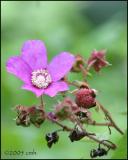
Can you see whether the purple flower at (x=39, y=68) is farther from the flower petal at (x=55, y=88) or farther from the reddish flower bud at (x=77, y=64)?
the reddish flower bud at (x=77, y=64)

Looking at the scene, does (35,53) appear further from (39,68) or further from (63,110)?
(63,110)

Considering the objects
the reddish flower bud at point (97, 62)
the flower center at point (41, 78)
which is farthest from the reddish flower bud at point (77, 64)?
the flower center at point (41, 78)

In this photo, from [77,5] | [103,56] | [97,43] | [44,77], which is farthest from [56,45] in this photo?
[44,77]

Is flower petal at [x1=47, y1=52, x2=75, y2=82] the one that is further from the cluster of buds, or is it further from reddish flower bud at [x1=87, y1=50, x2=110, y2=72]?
reddish flower bud at [x1=87, y1=50, x2=110, y2=72]

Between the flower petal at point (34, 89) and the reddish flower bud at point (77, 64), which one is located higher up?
the reddish flower bud at point (77, 64)

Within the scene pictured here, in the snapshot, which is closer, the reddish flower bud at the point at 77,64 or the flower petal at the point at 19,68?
the flower petal at the point at 19,68
